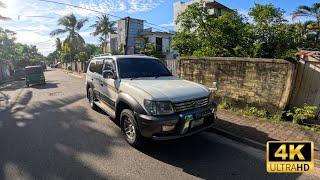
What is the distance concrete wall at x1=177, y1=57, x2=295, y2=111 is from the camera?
7.25m

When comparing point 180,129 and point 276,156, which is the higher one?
point 180,129

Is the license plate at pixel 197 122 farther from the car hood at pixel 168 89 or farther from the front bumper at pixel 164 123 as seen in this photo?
the car hood at pixel 168 89

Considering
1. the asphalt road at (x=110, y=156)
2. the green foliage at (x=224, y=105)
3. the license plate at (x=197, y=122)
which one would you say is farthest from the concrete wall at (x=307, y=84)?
the license plate at (x=197, y=122)

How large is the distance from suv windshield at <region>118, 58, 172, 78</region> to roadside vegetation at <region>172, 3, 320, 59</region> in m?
4.82

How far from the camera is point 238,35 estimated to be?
11.5m

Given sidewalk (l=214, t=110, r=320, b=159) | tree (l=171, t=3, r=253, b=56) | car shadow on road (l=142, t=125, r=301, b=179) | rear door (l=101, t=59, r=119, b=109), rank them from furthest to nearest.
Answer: tree (l=171, t=3, r=253, b=56)
rear door (l=101, t=59, r=119, b=109)
sidewalk (l=214, t=110, r=320, b=159)
car shadow on road (l=142, t=125, r=301, b=179)

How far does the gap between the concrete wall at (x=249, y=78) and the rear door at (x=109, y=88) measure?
3796 mm

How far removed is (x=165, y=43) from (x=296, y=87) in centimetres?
2837

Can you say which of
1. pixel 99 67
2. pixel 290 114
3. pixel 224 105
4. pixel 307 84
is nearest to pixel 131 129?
pixel 99 67

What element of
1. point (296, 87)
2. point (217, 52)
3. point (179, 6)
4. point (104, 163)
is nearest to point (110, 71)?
point (104, 163)

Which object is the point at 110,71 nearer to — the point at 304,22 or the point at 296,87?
the point at 296,87

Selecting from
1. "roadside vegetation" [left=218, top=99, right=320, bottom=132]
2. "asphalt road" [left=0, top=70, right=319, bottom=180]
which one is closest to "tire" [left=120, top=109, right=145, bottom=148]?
"asphalt road" [left=0, top=70, right=319, bottom=180]

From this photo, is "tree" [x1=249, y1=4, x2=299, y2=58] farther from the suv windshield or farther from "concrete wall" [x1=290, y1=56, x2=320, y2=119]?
the suv windshield

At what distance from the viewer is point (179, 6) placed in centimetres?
3266
